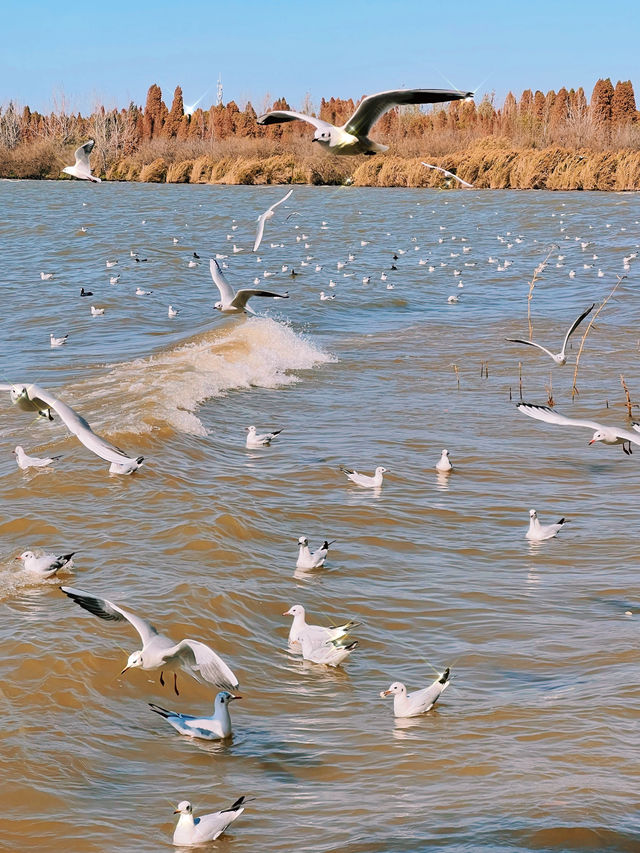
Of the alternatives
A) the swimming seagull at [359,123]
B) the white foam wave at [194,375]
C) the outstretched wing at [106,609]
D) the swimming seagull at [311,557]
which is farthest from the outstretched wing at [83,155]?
the outstretched wing at [106,609]

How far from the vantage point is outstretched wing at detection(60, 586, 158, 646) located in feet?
16.4

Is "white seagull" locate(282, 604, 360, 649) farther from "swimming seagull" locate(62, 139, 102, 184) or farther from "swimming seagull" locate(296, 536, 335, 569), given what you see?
"swimming seagull" locate(62, 139, 102, 184)

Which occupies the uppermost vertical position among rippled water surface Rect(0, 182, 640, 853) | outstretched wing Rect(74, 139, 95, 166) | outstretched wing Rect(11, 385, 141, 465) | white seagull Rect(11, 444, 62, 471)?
outstretched wing Rect(74, 139, 95, 166)

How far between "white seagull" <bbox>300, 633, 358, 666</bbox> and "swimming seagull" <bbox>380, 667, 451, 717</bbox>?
1.97ft

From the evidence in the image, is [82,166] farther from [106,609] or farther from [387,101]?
[106,609]

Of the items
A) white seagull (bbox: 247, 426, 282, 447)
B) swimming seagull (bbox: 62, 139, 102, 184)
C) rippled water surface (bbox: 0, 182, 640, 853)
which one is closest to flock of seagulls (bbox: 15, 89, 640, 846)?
rippled water surface (bbox: 0, 182, 640, 853)

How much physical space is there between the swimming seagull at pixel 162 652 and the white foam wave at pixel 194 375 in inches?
216

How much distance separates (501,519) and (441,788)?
404 centimetres

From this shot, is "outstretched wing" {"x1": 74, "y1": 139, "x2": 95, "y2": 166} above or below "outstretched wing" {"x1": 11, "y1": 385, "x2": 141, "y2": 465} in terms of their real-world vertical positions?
above

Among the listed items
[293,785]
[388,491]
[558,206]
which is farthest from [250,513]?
[558,206]

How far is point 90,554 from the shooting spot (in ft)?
24.5

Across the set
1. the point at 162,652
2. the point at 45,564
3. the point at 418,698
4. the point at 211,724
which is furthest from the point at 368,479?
the point at 211,724

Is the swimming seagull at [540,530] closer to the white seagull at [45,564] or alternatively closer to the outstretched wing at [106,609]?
the white seagull at [45,564]

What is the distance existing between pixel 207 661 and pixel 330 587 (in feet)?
7.50
